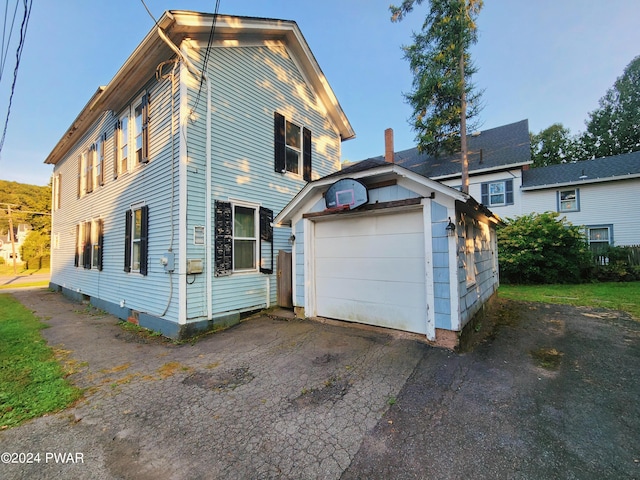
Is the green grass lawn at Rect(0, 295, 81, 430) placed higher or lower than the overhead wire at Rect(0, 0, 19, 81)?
lower

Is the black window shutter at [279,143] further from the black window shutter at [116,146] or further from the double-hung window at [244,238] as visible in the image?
the black window shutter at [116,146]

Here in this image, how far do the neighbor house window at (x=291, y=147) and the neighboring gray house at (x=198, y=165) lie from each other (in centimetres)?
4

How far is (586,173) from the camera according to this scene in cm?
1521

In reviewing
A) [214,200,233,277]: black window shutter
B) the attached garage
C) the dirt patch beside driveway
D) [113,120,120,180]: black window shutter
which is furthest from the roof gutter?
[113,120,120,180]: black window shutter

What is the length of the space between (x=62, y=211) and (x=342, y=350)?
49.1 ft

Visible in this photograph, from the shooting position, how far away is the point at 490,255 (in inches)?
336

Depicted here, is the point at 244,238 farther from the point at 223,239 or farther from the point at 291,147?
the point at 291,147

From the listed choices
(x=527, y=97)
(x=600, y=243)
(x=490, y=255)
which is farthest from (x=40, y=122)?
(x=600, y=243)

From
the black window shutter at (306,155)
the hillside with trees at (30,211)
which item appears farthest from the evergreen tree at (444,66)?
the hillside with trees at (30,211)

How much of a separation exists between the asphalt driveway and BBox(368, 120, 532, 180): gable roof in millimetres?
13591

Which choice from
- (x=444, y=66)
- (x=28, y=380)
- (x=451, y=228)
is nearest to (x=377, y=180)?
(x=451, y=228)

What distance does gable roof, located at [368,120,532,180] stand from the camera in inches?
640

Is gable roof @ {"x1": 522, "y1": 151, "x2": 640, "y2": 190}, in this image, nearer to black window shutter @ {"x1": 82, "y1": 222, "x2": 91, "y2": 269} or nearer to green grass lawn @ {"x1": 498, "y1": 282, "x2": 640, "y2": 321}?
green grass lawn @ {"x1": 498, "y1": 282, "x2": 640, "y2": 321}

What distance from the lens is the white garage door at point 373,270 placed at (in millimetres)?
4984
